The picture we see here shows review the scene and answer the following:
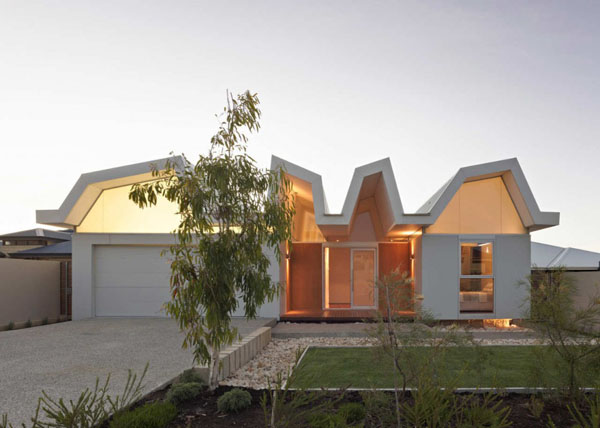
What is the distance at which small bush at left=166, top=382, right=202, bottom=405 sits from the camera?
4754 millimetres

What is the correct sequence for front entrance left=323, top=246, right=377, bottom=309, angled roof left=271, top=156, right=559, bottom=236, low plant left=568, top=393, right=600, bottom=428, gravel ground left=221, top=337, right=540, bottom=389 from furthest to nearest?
front entrance left=323, top=246, right=377, bottom=309
angled roof left=271, top=156, right=559, bottom=236
gravel ground left=221, top=337, right=540, bottom=389
low plant left=568, top=393, right=600, bottom=428

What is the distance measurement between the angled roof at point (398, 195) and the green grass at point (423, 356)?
145 inches

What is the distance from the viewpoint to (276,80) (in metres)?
13.4

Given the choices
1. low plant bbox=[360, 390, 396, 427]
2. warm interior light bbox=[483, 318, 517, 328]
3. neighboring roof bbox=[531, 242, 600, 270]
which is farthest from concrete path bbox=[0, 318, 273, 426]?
neighboring roof bbox=[531, 242, 600, 270]

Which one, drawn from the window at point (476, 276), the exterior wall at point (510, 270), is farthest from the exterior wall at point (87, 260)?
the exterior wall at point (510, 270)

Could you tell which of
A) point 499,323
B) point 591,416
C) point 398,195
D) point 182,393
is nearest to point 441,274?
point 499,323

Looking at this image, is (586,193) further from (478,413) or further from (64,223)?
(64,223)

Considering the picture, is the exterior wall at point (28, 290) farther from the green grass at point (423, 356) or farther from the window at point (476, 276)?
the window at point (476, 276)

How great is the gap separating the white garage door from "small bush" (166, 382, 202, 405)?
905 cm

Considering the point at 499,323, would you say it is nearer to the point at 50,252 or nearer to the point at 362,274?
the point at 362,274

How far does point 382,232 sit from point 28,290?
11471mm

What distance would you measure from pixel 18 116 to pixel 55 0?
4.89 meters

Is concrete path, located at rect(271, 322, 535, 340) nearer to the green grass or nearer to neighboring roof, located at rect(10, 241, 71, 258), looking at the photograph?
the green grass

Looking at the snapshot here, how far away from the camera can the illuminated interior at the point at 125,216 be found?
44.7 feet
